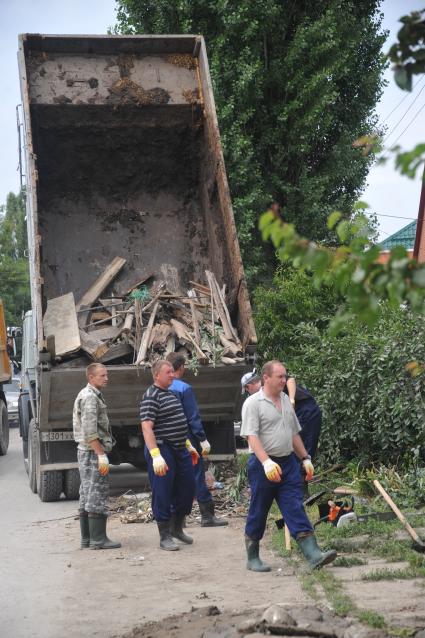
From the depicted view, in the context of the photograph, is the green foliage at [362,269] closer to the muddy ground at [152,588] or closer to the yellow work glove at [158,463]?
the muddy ground at [152,588]

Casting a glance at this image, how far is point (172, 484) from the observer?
928cm

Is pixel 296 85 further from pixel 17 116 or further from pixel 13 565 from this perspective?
pixel 13 565

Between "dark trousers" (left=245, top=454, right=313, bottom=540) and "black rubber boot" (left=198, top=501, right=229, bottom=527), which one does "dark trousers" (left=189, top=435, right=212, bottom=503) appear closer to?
"black rubber boot" (left=198, top=501, right=229, bottom=527)

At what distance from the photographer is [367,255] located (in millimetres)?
3523

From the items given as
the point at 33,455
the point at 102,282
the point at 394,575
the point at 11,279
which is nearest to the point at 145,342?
the point at 102,282

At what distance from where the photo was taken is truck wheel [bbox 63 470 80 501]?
1212cm

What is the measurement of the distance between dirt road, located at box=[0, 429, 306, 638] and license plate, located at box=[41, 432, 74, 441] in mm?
1053

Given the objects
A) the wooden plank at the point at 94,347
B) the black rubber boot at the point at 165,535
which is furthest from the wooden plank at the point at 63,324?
the black rubber boot at the point at 165,535

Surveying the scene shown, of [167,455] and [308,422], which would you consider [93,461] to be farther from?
[308,422]

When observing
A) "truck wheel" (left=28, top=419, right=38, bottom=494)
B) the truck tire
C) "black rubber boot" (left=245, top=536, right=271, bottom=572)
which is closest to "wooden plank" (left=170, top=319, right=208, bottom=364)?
"truck wheel" (left=28, top=419, right=38, bottom=494)

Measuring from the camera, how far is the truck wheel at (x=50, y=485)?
1214cm

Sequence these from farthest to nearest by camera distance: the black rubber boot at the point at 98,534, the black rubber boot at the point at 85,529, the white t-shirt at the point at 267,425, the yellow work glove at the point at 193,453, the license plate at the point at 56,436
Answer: the license plate at the point at 56,436 → the yellow work glove at the point at 193,453 → the black rubber boot at the point at 85,529 → the black rubber boot at the point at 98,534 → the white t-shirt at the point at 267,425

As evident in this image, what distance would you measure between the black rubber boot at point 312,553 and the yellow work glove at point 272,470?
0.47 meters

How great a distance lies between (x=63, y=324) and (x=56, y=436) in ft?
4.11
